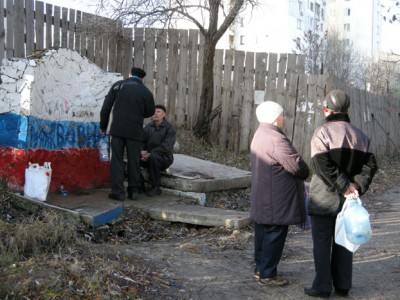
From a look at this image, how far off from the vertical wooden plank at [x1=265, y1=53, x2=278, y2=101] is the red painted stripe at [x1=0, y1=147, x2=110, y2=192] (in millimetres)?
4441

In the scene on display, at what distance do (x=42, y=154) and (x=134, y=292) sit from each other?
11.4 feet

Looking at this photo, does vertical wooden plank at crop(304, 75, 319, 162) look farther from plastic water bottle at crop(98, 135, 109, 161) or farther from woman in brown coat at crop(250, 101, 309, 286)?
woman in brown coat at crop(250, 101, 309, 286)

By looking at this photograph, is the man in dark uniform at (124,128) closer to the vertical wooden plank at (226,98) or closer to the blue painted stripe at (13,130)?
the blue painted stripe at (13,130)

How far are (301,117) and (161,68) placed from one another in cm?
322

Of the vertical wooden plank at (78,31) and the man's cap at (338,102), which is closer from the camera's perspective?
the man's cap at (338,102)

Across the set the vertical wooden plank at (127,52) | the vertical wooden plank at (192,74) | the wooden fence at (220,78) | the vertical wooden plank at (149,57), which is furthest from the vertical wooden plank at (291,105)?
the vertical wooden plank at (127,52)

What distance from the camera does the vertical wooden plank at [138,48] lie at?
10875mm

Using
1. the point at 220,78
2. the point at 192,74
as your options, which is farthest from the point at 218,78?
the point at 192,74

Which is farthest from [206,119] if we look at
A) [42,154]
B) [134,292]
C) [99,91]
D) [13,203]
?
[134,292]

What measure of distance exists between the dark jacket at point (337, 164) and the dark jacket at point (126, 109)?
3375 mm

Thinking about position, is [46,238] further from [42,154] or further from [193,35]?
[193,35]

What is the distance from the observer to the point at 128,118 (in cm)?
710

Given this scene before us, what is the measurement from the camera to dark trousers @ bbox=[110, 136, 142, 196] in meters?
7.12

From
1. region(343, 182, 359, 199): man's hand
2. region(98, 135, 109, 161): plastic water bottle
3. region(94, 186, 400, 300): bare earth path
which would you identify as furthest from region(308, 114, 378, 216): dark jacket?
region(98, 135, 109, 161): plastic water bottle
